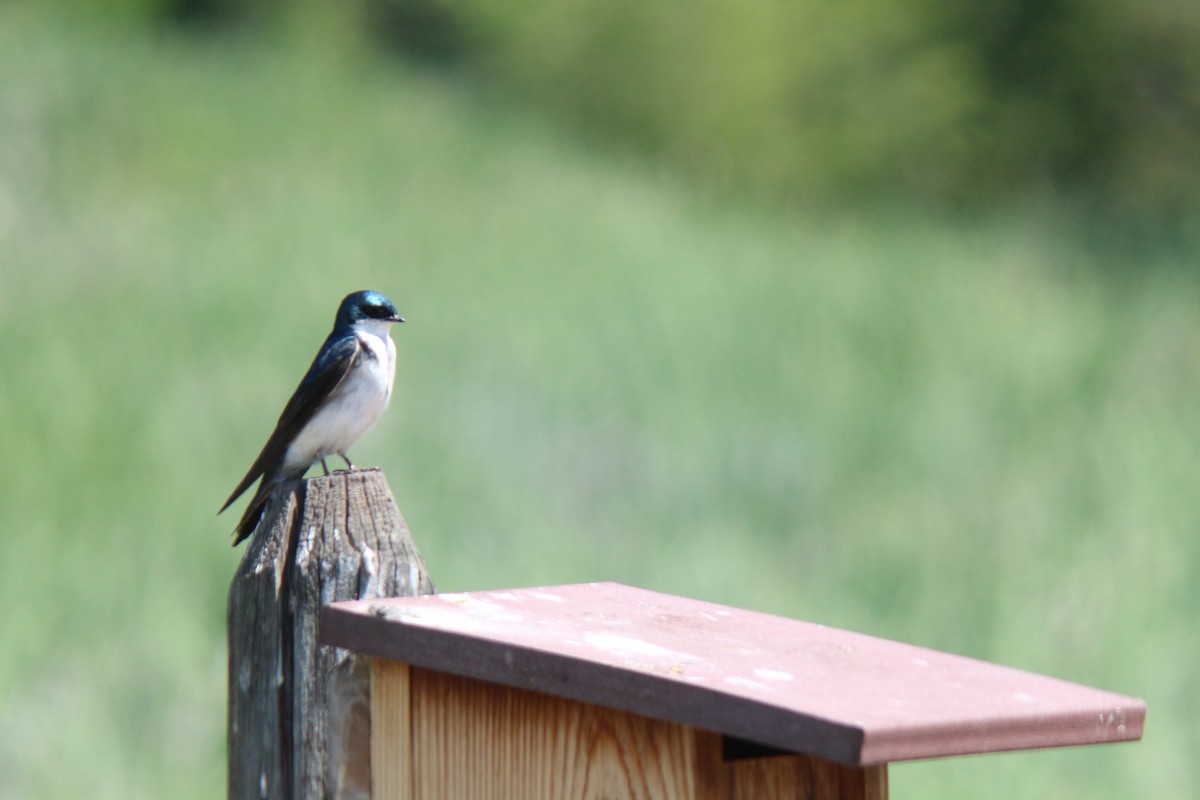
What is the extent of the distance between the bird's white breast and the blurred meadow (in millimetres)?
1945

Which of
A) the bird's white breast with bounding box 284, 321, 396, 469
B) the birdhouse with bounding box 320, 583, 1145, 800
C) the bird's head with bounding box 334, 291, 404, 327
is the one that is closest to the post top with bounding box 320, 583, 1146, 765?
the birdhouse with bounding box 320, 583, 1145, 800

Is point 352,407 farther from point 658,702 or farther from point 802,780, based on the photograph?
point 658,702

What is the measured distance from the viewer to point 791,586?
6656 millimetres

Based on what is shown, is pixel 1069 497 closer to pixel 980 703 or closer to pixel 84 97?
pixel 980 703

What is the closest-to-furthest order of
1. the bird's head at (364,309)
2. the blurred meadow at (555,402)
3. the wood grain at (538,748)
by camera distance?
1. the wood grain at (538,748)
2. the bird's head at (364,309)
3. the blurred meadow at (555,402)

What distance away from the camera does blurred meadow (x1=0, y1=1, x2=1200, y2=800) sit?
213 inches

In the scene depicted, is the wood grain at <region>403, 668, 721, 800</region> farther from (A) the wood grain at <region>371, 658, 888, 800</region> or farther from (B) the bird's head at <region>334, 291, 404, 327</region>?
(B) the bird's head at <region>334, 291, 404, 327</region>

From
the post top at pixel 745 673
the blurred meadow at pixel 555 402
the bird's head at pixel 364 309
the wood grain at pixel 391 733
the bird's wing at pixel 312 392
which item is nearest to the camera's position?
the post top at pixel 745 673

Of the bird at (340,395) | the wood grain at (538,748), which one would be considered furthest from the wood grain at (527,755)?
the bird at (340,395)

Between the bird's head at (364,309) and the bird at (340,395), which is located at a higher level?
the bird's head at (364,309)

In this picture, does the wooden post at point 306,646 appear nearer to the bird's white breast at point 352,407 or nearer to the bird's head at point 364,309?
the bird's white breast at point 352,407

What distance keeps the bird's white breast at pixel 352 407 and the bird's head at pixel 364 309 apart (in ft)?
0.12

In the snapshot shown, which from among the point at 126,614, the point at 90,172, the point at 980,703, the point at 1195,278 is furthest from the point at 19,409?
the point at 1195,278

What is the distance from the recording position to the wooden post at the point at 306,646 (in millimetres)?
1661
